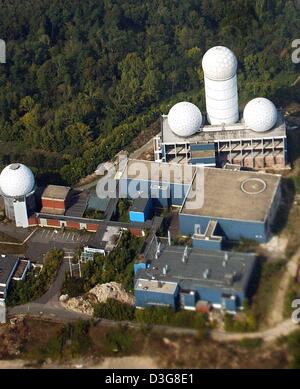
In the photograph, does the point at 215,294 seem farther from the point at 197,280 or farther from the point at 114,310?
the point at 114,310

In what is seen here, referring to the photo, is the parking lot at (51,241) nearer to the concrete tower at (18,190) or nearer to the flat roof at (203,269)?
the concrete tower at (18,190)

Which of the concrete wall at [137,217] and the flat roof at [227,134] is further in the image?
the flat roof at [227,134]

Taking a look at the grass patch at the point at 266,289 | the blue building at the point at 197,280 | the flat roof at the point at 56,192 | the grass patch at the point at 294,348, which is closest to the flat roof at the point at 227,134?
the flat roof at the point at 56,192

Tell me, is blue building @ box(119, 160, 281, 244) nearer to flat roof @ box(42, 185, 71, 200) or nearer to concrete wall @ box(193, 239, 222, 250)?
concrete wall @ box(193, 239, 222, 250)

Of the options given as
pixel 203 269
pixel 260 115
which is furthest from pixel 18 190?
pixel 260 115

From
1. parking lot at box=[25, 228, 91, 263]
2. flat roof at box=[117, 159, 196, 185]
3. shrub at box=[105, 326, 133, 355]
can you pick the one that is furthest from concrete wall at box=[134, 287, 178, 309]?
flat roof at box=[117, 159, 196, 185]

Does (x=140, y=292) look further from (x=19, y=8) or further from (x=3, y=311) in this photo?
(x=19, y=8)
